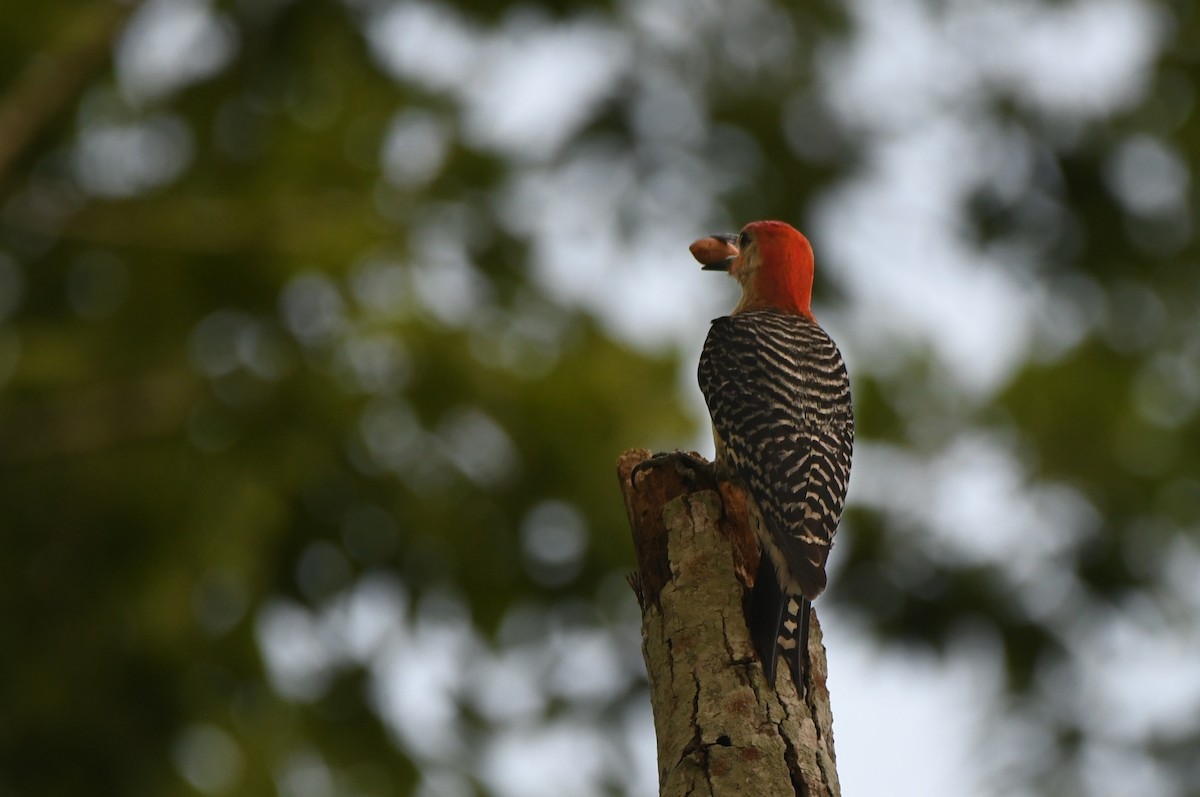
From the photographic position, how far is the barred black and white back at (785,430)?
4.27 meters

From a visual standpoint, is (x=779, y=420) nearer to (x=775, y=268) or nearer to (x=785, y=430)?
(x=785, y=430)

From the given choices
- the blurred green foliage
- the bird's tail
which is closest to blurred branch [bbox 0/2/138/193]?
the blurred green foliage

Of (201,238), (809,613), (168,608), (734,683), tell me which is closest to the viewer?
(734,683)

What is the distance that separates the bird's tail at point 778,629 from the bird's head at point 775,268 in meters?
2.47

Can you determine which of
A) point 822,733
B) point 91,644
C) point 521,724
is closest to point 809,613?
point 822,733

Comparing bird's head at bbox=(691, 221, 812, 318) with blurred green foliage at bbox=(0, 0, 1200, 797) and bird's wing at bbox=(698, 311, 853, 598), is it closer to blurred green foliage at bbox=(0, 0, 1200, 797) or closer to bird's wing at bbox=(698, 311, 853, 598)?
bird's wing at bbox=(698, 311, 853, 598)

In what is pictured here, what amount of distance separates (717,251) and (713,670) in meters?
3.17

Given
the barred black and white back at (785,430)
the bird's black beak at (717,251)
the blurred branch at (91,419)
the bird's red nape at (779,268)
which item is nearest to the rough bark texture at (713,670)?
the barred black and white back at (785,430)

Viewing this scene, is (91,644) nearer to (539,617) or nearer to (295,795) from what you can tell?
(295,795)

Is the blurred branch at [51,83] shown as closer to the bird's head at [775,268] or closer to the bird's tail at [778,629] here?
the bird's head at [775,268]

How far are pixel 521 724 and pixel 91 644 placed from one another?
3765 mm

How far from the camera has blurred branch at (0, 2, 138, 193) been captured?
35.4ft

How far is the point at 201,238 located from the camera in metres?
10.8

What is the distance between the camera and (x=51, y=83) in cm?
1105
